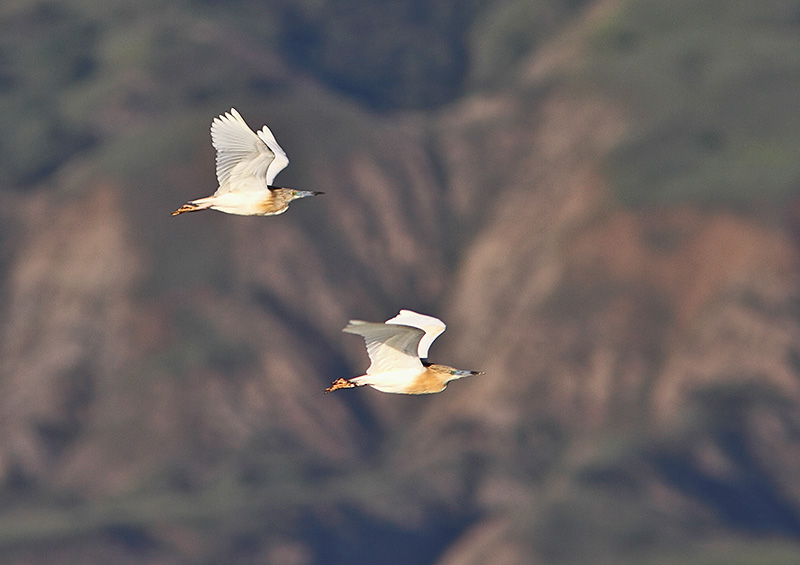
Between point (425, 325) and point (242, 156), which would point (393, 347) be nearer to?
point (425, 325)

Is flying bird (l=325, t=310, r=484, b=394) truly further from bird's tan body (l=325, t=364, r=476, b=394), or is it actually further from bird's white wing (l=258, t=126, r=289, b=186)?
bird's white wing (l=258, t=126, r=289, b=186)

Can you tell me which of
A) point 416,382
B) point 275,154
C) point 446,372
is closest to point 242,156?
point 275,154

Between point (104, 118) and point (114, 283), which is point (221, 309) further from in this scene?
point (104, 118)

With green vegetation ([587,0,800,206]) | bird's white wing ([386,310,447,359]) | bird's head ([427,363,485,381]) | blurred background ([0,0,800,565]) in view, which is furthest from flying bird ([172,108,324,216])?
green vegetation ([587,0,800,206])

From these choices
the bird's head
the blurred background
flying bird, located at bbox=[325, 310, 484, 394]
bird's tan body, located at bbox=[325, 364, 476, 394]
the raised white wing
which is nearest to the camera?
flying bird, located at bbox=[325, 310, 484, 394]

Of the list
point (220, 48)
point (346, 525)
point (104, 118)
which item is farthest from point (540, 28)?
point (346, 525)

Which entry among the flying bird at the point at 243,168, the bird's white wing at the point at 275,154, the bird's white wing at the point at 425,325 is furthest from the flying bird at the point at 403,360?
the bird's white wing at the point at 275,154
